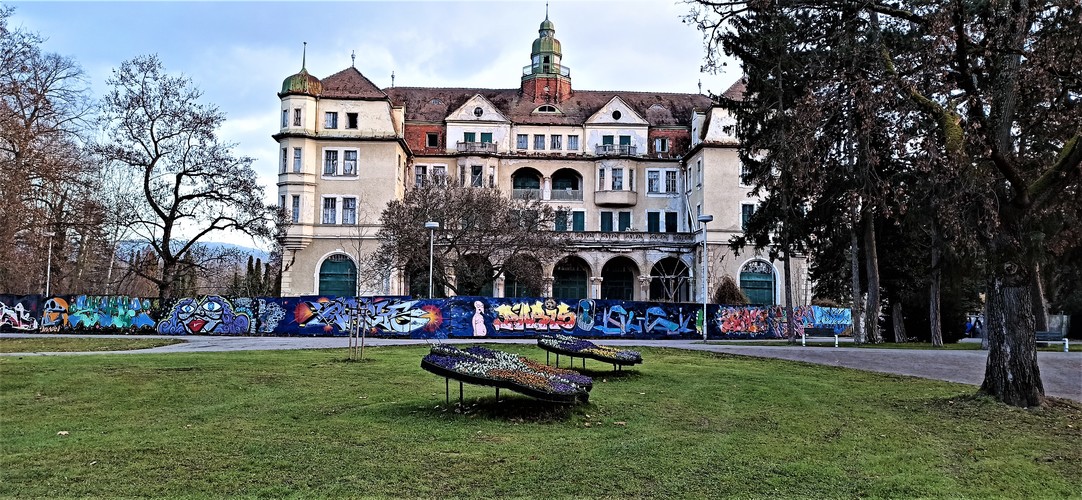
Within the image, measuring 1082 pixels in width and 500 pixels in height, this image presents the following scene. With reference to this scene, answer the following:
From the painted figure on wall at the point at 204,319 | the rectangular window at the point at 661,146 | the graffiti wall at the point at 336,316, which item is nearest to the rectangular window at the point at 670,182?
the rectangular window at the point at 661,146

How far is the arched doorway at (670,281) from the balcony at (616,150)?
8.97 m

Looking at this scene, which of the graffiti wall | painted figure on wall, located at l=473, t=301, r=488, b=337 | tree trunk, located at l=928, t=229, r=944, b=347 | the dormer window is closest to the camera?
tree trunk, located at l=928, t=229, r=944, b=347

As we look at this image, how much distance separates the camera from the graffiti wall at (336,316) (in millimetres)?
34969

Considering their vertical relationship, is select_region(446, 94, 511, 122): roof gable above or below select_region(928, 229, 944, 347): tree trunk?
above

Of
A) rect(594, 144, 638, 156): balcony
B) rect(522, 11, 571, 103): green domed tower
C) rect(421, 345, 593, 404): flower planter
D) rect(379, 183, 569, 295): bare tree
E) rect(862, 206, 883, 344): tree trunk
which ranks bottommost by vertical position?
rect(421, 345, 593, 404): flower planter

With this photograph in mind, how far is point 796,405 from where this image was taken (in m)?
11.5

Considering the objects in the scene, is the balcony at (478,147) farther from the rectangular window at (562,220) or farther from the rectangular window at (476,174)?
the rectangular window at (562,220)

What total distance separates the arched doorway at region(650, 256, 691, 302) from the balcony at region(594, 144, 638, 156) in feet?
29.4

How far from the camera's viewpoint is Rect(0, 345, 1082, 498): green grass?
6.32m

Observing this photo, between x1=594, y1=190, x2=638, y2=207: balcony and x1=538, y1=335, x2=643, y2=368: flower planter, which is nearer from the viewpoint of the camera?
x1=538, y1=335, x2=643, y2=368: flower planter

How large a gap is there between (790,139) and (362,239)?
45503 millimetres

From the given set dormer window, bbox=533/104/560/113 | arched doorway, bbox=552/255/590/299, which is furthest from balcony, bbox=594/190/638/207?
dormer window, bbox=533/104/560/113

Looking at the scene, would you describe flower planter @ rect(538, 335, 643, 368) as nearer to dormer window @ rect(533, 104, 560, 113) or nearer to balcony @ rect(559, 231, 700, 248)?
balcony @ rect(559, 231, 700, 248)

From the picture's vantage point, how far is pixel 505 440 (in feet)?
27.0
